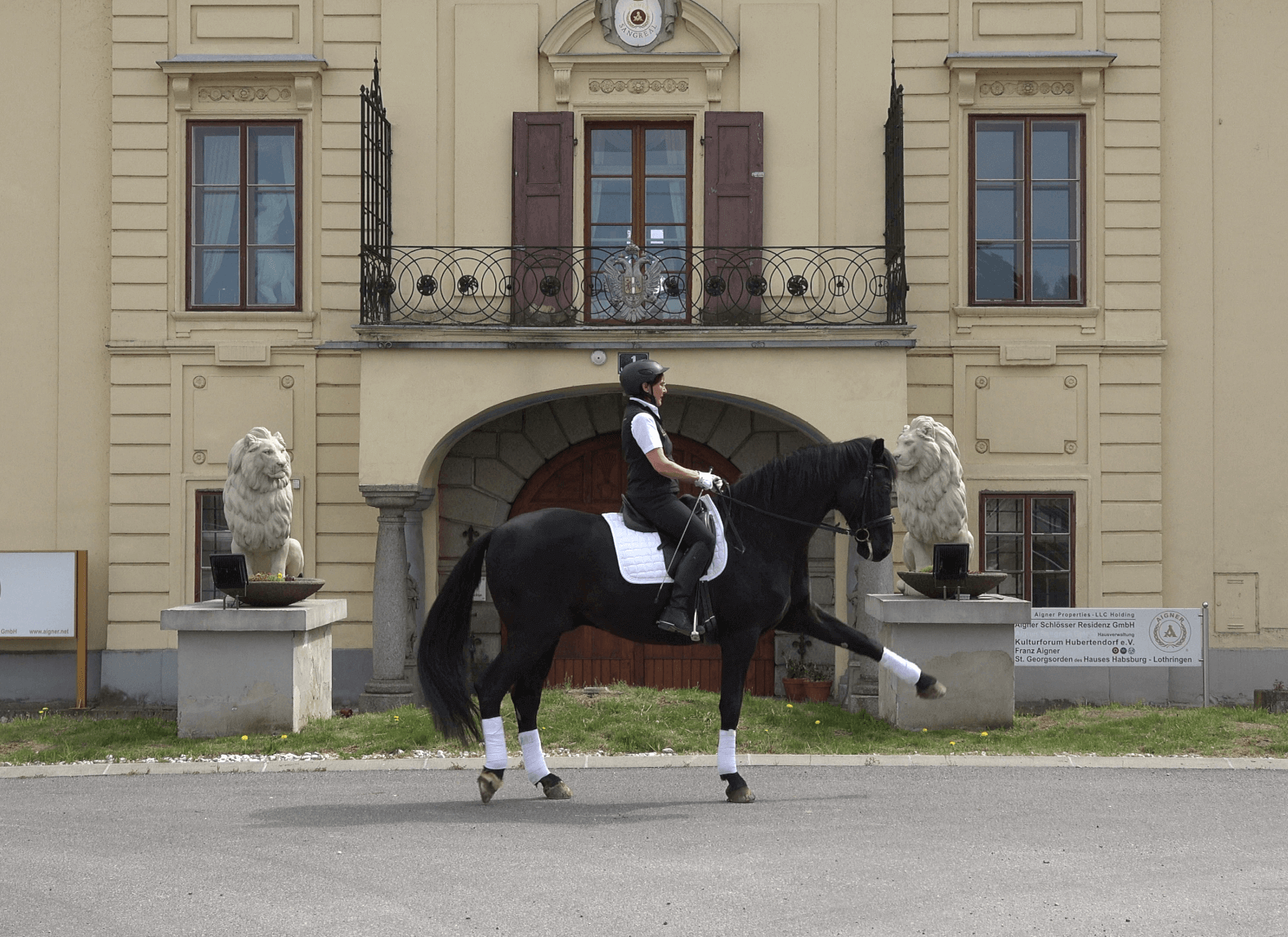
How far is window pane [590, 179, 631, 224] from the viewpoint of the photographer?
49.9 ft

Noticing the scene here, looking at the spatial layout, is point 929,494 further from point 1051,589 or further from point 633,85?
point 633,85

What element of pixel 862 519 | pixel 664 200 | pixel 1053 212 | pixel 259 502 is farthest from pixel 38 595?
pixel 1053 212

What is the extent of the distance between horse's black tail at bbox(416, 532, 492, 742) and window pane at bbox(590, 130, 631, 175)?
781 centimetres

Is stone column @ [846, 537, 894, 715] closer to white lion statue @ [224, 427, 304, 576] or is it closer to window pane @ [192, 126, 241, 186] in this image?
white lion statue @ [224, 427, 304, 576]

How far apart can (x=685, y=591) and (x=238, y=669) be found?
486 cm

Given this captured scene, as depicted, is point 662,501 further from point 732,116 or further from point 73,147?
point 73,147

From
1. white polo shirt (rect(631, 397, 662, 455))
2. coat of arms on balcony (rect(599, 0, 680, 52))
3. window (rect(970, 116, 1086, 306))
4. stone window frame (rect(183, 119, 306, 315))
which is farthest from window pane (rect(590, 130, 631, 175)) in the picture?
white polo shirt (rect(631, 397, 662, 455))

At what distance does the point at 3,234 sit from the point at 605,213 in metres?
6.36

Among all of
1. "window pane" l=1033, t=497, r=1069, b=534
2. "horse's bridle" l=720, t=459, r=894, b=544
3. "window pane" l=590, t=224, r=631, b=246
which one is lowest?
"window pane" l=1033, t=497, r=1069, b=534

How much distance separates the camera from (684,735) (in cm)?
1036

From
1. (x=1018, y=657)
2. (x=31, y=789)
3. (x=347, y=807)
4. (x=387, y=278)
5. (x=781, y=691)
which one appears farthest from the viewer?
(x=781, y=691)

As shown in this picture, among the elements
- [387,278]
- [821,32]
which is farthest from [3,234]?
[821,32]

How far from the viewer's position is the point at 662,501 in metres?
8.02

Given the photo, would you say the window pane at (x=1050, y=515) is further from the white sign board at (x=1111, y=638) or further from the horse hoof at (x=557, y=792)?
A: the horse hoof at (x=557, y=792)
